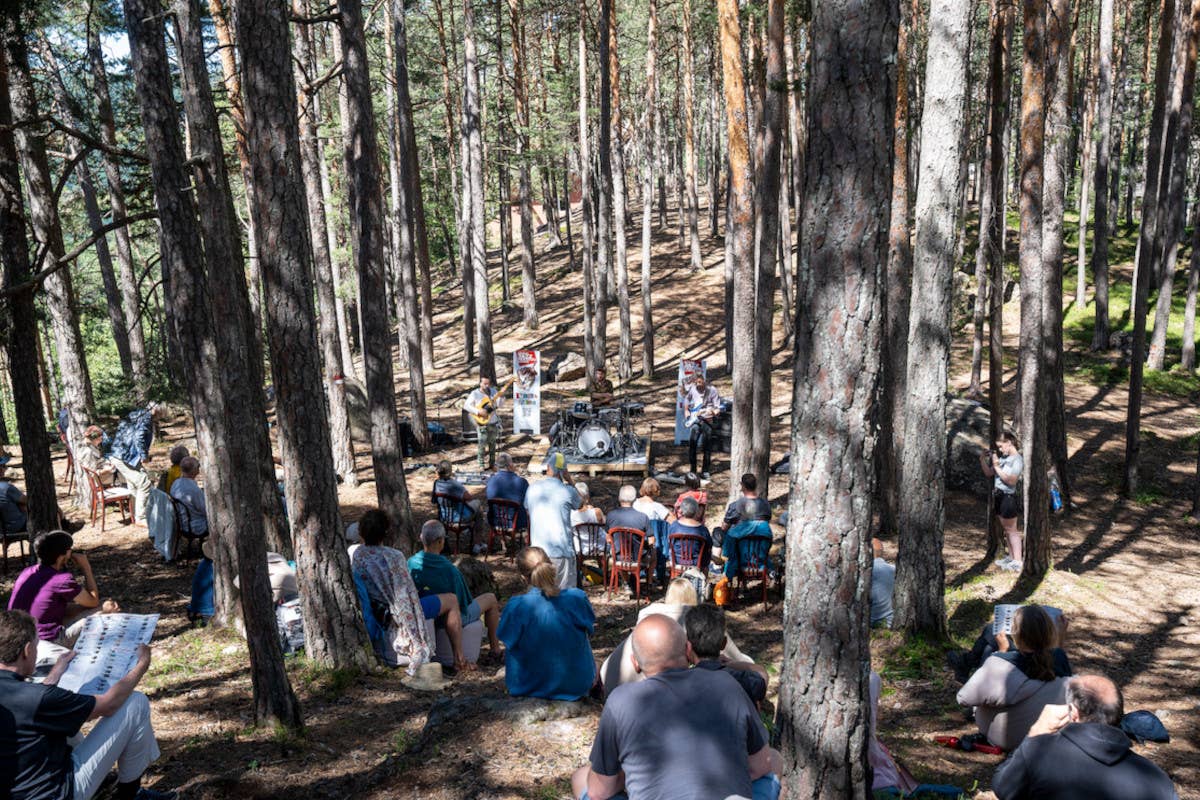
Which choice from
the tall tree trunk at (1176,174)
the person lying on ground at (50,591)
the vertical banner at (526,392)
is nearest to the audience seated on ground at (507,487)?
the person lying on ground at (50,591)

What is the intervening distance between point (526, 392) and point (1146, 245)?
11106 mm

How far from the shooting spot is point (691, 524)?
8.49m

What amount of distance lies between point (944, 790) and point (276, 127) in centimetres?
596

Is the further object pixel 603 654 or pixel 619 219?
pixel 619 219

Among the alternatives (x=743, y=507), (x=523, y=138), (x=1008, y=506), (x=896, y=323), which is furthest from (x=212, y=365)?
(x=523, y=138)

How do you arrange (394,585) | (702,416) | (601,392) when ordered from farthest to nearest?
(601,392), (702,416), (394,585)

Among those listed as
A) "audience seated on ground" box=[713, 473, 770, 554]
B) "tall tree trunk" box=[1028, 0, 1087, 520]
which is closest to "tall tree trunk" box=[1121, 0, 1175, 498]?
"tall tree trunk" box=[1028, 0, 1087, 520]

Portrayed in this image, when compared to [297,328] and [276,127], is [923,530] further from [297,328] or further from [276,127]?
[276,127]

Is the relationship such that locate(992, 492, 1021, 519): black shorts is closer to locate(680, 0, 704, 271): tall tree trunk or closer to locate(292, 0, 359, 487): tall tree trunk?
locate(292, 0, 359, 487): tall tree trunk

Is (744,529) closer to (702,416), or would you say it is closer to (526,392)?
(702,416)

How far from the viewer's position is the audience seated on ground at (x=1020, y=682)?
4.65 meters

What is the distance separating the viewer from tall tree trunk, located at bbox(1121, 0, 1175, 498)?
12.8 meters

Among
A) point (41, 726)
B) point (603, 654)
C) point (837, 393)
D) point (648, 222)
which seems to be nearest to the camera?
point (41, 726)

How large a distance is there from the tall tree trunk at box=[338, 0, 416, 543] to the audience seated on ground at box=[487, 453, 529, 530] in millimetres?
973
